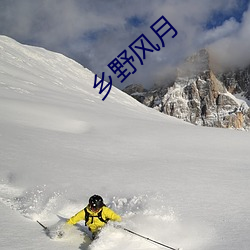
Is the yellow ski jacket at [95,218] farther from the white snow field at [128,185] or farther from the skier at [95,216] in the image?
the white snow field at [128,185]

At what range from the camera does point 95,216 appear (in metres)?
5.80

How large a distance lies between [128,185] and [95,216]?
87.1 inches

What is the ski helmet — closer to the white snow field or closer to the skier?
the skier

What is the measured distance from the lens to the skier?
5691mm

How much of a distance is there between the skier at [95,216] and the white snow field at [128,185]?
0.23m

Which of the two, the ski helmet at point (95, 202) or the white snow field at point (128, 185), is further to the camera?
the ski helmet at point (95, 202)

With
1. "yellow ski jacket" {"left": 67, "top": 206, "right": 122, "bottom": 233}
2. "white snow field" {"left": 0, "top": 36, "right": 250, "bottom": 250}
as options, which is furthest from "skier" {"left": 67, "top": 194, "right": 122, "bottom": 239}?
"white snow field" {"left": 0, "top": 36, "right": 250, "bottom": 250}

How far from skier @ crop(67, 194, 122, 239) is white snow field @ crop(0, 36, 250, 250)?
8.9 inches

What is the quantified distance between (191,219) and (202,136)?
368 inches

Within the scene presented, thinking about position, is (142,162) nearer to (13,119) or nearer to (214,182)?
(214,182)

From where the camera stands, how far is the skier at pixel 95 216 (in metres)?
5.69

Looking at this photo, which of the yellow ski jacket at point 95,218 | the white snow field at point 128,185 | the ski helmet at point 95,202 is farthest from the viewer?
the yellow ski jacket at point 95,218

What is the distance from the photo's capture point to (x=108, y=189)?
25.1 ft

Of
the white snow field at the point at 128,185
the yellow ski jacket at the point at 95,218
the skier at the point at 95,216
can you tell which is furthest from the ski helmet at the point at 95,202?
the white snow field at the point at 128,185
